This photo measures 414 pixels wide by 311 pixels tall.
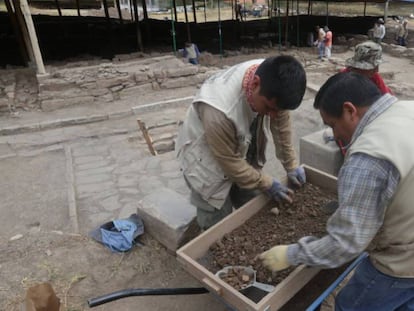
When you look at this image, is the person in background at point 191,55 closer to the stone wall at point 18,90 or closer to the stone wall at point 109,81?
the stone wall at point 109,81

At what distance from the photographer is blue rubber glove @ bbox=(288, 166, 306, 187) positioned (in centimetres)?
Result: 279

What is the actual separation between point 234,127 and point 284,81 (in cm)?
47

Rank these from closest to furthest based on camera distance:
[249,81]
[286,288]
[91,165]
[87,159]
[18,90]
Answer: [286,288]
[249,81]
[91,165]
[87,159]
[18,90]

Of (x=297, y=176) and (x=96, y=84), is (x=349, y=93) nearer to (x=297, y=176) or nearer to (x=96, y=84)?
(x=297, y=176)

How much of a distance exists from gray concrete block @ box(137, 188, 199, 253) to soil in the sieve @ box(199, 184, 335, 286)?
87 centimetres

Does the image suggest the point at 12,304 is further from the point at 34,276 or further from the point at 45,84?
the point at 45,84

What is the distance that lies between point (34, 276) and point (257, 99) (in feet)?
8.18

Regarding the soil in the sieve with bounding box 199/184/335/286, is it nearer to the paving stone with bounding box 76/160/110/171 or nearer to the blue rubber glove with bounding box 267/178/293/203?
the blue rubber glove with bounding box 267/178/293/203

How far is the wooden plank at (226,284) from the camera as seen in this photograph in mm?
1839

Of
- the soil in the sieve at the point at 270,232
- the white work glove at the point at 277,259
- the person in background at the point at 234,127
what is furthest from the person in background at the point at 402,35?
the white work glove at the point at 277,259

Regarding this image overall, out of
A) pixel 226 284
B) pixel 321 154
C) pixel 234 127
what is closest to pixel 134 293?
pixel 226 284

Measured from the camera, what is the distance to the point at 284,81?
1963 millimetres

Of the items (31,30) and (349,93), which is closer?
(349,93)

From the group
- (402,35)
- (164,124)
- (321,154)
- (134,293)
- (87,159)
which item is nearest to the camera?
(134,293)
